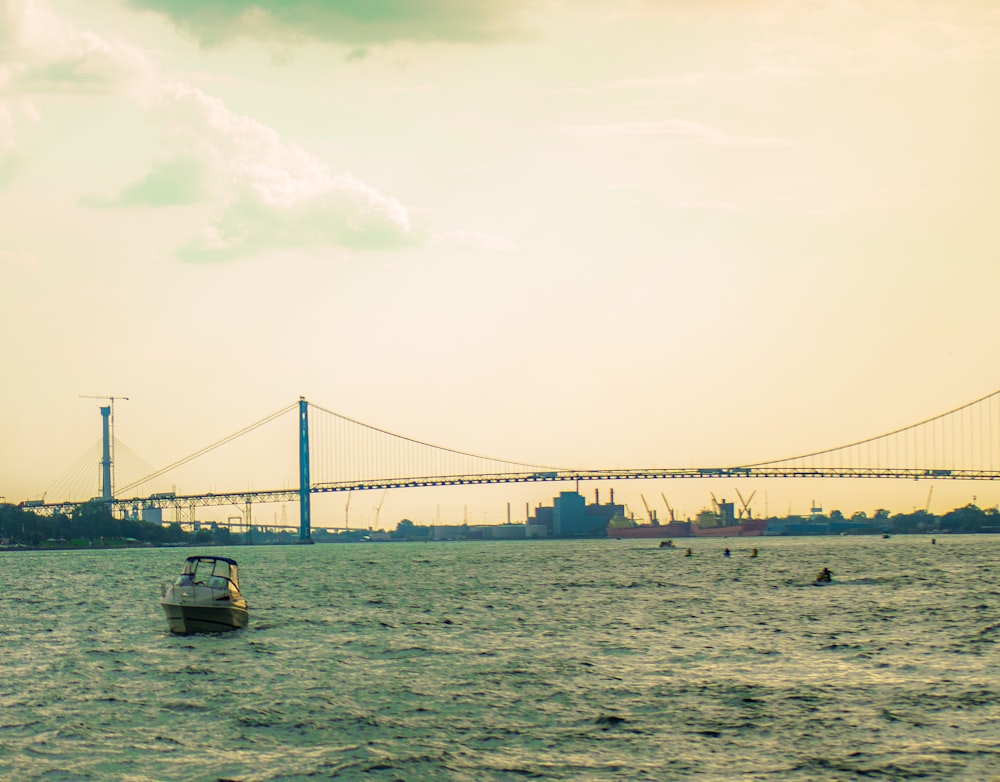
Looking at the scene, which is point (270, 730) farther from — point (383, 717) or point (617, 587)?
point (617, 587)

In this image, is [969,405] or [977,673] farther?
[969,405]

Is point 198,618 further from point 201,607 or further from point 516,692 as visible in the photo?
point 516,692

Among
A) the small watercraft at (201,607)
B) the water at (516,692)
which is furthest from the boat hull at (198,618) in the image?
the water at (516,692)

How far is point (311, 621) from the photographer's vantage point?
50.2 m

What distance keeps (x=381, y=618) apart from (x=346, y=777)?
1174 inches

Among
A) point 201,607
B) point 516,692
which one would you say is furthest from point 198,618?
point 516,692

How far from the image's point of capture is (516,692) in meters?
29.9

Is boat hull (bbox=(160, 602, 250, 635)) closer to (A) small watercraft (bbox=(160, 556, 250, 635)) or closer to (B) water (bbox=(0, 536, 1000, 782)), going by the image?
(A) small watercraft (bbox=(160, 556, 250, 635))

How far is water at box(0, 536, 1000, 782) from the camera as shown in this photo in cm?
2255

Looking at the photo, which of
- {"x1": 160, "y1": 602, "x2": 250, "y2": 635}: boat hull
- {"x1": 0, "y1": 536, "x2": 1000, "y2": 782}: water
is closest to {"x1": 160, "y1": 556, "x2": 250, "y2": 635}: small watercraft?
{"x1": 160, "y1": 602, "x2": 250, "y2": 635}: boat hull

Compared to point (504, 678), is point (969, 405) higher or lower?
higher

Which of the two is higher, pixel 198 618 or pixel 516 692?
pixel 198 618

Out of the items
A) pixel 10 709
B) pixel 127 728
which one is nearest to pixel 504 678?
pixel 127 728

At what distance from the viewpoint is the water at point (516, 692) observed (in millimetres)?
22547
